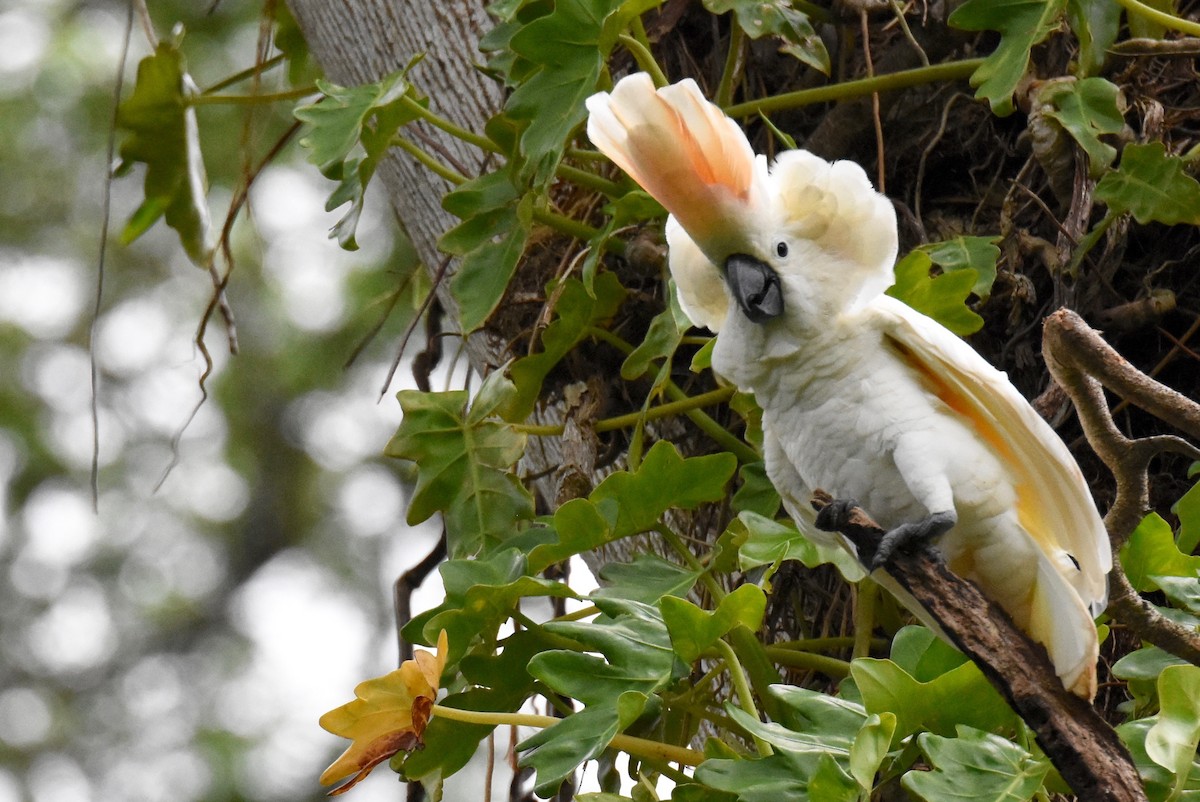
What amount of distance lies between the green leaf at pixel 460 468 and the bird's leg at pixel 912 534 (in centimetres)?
62

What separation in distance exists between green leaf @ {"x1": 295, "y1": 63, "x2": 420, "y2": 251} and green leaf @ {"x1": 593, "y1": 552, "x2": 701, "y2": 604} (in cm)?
60

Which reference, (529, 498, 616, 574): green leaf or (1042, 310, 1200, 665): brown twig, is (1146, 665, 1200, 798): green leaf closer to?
(1042, 310, 1200, 665): brown twig

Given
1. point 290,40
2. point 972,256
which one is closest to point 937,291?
point 972,256

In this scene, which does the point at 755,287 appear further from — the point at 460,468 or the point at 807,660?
the point at 460,468

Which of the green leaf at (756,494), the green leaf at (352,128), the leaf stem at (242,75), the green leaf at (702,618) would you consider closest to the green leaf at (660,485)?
the green leaf at (756,494)

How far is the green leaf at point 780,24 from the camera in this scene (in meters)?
1.59

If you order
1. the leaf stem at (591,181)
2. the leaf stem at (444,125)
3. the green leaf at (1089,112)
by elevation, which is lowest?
the green leaf at (1089,112)

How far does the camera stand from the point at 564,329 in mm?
1802

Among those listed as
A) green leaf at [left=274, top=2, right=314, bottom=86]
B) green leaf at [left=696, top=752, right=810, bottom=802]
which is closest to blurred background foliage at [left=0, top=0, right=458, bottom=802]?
green leaf at [left=274, top=2, right=314, bottom=86]

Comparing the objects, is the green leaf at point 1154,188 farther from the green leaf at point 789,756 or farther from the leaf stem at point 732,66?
the green leaf at point 789,756

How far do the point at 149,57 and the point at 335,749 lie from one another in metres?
2.85

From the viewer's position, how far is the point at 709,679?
1.41 m

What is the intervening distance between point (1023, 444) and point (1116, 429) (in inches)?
4.8

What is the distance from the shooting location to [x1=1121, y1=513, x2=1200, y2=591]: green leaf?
134cm
